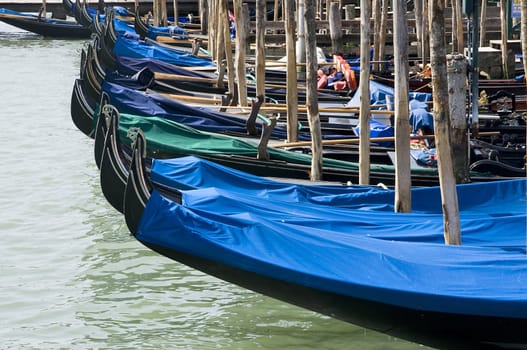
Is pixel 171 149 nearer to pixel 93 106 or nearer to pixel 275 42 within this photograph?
pixel 93 106

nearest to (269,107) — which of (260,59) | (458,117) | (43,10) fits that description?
(260,59)

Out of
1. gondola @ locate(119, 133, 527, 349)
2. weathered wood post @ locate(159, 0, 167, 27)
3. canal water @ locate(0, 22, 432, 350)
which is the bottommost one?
canal water @ locate(0, 22, 432, 350)

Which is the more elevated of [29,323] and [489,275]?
[489,275]

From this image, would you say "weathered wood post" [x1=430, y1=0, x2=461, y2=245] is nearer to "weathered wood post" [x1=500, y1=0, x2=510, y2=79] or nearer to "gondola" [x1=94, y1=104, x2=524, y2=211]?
"gondola" [x1=94, y1=104, x2=524, y2=211]

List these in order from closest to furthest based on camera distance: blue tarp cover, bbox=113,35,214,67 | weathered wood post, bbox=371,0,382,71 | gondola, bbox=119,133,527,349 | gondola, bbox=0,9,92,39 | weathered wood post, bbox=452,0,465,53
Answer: gondola, bbox=119,133,527,349
weathered wood post, bbox=452,0,465,53
weathered wood post, bbox=371,0,382,71
blue tarp cover, bbox=113,35,214,67
gondola, bbox=0,9,92,39

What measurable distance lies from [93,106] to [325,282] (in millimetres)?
5445

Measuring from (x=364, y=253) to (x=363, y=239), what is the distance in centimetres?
34

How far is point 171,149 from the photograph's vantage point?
30.6 feet

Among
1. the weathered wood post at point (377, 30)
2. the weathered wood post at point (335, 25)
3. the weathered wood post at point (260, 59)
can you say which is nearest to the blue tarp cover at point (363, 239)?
the weathered wood post at point (260, 59)

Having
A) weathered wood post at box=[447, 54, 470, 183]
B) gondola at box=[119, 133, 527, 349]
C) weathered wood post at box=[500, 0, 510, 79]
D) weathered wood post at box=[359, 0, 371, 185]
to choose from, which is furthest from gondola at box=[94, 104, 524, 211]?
weathered wood post at box=[500, 0, 510, 79]

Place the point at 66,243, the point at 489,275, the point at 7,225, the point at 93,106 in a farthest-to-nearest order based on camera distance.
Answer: the point at 93,106 < the point at 7,225 < the point at 66,243 < the point at 489,275

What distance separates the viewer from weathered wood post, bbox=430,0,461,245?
6441 mm

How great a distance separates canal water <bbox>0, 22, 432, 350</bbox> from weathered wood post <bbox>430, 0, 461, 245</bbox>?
76cm

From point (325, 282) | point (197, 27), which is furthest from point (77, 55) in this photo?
point (325, 282)
